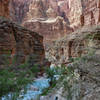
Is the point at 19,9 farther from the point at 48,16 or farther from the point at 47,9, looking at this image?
the point at 48,16

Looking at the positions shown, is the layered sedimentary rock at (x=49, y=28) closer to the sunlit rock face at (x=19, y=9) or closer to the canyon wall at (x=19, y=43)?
the sunlit rock face at (x=19, y=9)

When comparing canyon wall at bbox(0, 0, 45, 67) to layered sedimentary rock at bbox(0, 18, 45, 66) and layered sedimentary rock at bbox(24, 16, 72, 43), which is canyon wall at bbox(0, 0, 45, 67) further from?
layered sedimentary rock at bbox(24, 16, 72, 43)

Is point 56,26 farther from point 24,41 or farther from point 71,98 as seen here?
point 71,98

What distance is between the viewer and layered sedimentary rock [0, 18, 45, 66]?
9203 mm

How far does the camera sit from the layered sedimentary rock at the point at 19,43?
920 centimetres

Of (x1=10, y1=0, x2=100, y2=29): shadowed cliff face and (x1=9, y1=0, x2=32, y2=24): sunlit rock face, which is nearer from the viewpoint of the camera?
(x1=10, y1=0, x2=100, y2=29): shadowed cliff face

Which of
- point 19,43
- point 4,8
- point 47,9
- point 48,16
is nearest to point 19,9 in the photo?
point 47,9

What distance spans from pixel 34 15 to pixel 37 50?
41.8 metres

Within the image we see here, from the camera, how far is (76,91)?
8.90 ft

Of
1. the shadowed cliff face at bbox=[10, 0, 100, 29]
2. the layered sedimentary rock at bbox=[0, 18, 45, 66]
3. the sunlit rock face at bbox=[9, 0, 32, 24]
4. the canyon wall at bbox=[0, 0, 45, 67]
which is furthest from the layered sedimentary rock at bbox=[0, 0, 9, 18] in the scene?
the sunlit rock face at bbox=[9, 0, 32, 24]

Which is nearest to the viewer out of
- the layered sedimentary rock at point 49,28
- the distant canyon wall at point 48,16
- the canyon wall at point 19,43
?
the canyon wall at point 19,43

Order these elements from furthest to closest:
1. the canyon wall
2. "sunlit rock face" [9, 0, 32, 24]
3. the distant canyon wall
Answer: "sunlit rock face" [9, 0, 32, 24] → the distant canyon wall → the canyon wall

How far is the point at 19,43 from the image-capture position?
10.6 metres

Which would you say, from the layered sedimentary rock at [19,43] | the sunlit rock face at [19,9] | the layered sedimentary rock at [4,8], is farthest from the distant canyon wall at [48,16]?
the layered sedimentary rock at [19,43]
